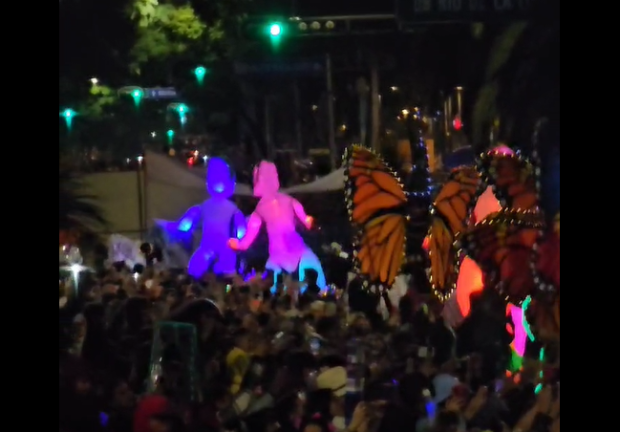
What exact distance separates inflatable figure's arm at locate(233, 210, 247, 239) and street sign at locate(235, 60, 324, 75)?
1.56 ft

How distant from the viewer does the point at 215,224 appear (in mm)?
2762

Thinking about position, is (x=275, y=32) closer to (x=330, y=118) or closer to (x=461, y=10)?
(x=330, y=118)

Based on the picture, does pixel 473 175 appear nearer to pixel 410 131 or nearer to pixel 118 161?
pixel 410 131

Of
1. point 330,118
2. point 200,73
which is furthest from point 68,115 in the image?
point 330,118

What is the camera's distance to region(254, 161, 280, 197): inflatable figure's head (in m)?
2.76

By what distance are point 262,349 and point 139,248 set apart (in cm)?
54

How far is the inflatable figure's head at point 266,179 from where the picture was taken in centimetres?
276

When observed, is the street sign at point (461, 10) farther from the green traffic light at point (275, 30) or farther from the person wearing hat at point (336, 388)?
the person wearing hat at point (336, 388)

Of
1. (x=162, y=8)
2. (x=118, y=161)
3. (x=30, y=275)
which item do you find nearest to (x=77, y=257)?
(x=30, y=275)

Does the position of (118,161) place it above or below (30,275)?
above

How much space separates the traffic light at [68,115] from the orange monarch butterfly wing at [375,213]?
0.93m

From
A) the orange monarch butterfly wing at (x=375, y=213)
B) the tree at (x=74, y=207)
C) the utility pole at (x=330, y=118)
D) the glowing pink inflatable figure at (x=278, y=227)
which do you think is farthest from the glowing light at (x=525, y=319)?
the tree at (x=74, y=207)

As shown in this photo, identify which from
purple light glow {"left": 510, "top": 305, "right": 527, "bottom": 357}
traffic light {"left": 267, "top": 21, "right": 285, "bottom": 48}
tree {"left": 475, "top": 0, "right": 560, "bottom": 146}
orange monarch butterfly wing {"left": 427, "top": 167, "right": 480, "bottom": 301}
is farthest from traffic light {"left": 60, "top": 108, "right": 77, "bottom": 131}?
purple light glow {"left": 510, "top": 305, "right": 527, "bottom": 357}

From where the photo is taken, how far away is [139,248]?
2791mm
